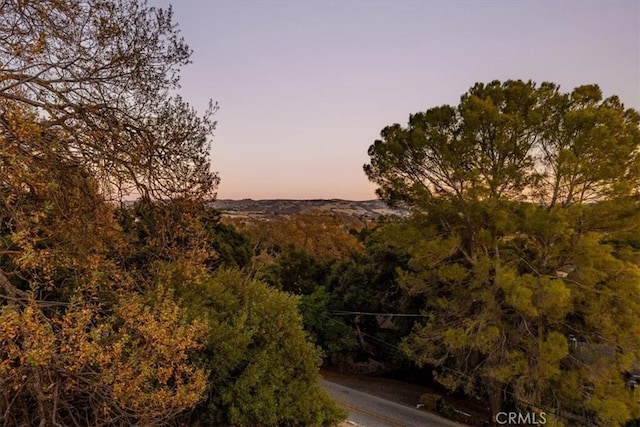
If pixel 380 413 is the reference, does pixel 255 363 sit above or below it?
above

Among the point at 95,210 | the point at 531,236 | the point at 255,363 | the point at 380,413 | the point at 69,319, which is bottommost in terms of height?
the point at 380,413

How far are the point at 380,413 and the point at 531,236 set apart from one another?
7.10 m

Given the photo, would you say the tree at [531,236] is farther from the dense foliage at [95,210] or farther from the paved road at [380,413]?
the dense foliage at [95,210]

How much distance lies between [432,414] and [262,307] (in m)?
8.25

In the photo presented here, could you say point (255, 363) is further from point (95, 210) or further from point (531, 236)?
point (531, 236)

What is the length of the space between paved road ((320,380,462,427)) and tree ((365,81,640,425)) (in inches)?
73.9

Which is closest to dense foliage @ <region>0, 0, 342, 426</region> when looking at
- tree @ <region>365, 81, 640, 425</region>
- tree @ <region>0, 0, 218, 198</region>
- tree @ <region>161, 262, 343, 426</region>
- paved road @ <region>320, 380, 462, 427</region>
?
tree @ <region>0, 0, 218, 198</region>

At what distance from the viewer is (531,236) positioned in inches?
443

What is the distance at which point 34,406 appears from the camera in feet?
18.5

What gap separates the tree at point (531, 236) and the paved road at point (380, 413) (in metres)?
1.88

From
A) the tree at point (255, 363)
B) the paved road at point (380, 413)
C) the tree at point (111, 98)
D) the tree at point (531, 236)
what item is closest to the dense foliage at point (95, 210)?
the tree at point (111, 98)

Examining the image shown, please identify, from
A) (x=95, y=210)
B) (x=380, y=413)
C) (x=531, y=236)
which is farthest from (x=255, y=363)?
(x=531, y=236)

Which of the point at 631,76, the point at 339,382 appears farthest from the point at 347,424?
the point at 631,76

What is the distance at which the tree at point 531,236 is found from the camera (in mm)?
10336
